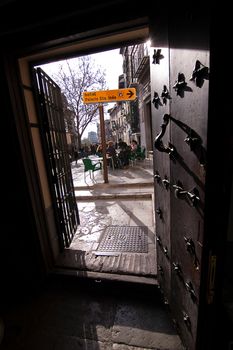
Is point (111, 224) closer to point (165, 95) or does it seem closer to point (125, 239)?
point (125, 239)

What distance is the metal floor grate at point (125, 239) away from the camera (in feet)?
9.34

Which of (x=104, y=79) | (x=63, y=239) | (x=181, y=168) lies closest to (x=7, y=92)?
(x=181, y=168)

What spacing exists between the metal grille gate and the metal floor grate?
2.12 ft

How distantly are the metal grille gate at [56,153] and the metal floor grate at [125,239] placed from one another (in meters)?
0.65

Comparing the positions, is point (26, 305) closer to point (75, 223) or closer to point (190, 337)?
point (75, 223)

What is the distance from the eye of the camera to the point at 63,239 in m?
2.87

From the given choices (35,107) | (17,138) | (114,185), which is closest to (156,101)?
(17,138)

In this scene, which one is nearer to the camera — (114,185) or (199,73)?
(199,73)

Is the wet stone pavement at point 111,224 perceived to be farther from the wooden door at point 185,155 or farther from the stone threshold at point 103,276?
the wooden door at point 185,155

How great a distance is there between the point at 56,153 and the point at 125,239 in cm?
188

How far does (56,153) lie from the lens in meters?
2.83

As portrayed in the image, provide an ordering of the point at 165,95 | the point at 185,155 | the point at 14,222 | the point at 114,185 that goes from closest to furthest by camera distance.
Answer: the point at 185,155 < the point at 165,95 < the point at 14,222 < the point at 114,185

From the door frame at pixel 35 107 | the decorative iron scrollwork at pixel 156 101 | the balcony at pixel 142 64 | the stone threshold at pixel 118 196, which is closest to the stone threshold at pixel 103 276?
the door frame at pixel 35 107

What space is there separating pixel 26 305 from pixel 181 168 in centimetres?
249
